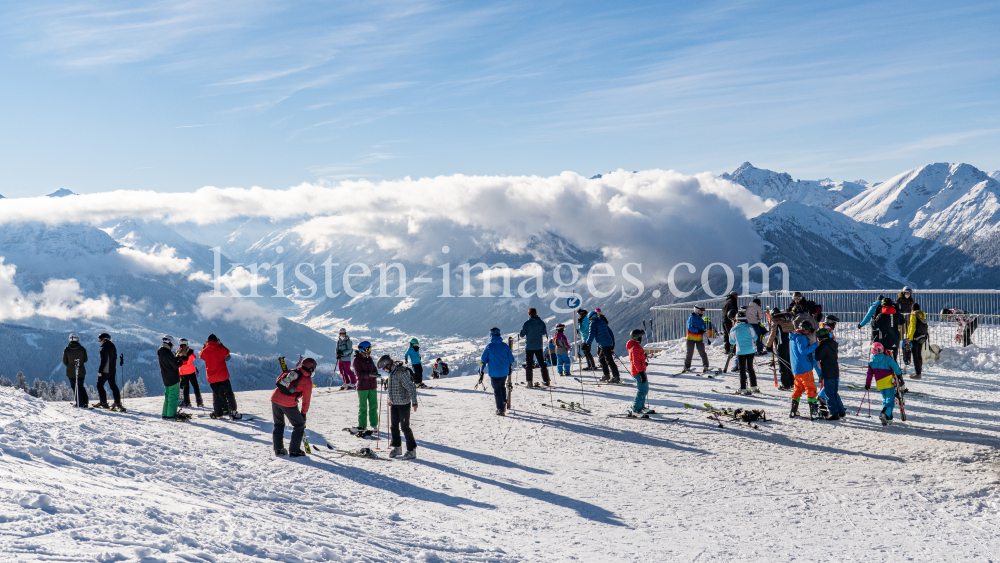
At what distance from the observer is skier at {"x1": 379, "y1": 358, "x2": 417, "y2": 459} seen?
10.5 m

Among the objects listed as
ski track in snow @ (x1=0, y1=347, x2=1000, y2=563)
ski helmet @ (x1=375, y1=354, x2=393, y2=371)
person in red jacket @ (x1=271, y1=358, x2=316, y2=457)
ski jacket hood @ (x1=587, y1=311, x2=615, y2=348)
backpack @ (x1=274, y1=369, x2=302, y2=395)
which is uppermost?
ski jacket hood @ (x1=587, y1=311, x2=615, y2=348)

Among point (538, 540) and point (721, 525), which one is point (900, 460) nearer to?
point (721, 525)

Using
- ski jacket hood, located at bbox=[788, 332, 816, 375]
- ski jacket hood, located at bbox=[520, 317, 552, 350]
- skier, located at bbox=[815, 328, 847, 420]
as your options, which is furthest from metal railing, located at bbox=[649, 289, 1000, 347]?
ski jacket hood, located at bbox=[788, 332, 816, 375]

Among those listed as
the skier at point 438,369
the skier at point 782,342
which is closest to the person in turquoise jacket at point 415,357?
the skier at point 438,369

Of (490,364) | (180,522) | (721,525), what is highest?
(490,364)

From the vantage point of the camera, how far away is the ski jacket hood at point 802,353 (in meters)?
12.6

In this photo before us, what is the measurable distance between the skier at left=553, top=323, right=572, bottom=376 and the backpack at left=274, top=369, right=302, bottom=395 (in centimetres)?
1055

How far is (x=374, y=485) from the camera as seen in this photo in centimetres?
897

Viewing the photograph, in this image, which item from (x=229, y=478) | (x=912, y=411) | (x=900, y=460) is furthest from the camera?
(x=912, y=411)

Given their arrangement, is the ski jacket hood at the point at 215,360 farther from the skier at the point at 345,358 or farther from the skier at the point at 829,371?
the skier at the point at 829,371

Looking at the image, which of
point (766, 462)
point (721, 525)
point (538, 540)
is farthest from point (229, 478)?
point (766, 462)

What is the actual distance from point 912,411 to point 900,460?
4.00 meters

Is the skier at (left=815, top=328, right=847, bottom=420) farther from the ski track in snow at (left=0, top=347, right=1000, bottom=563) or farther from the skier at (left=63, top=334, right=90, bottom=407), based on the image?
the skier at (left=63, top=334, right=90, bottom=407)

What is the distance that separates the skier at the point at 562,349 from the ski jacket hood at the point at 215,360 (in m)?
9.71
